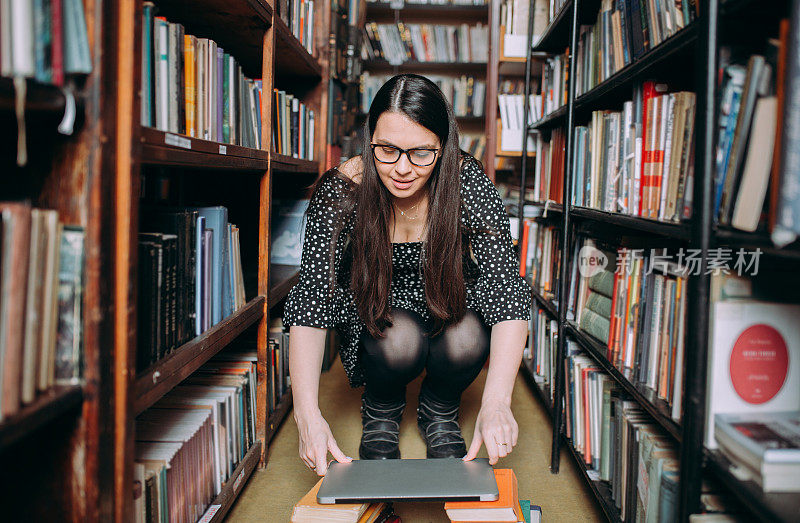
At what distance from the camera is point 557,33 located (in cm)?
195

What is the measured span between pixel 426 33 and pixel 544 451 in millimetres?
2814

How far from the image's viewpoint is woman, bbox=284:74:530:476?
3.94ft

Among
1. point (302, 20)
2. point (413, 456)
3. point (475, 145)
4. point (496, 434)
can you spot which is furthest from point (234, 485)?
point (475, 145)

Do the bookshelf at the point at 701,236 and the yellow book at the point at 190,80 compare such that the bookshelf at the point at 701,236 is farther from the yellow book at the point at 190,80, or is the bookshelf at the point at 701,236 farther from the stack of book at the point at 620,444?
the yellow book at the point at 190,80

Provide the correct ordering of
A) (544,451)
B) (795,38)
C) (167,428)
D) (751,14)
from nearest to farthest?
(795,38)
(751,14)
(167,428)
(544,451)

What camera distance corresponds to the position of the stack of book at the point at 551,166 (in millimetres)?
1900

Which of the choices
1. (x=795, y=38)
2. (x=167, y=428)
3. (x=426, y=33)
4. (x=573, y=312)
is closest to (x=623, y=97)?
(x=573, y=312)

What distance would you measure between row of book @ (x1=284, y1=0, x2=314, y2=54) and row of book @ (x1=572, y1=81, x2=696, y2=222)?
105 centimetres

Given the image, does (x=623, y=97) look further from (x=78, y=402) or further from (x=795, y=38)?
(x=78, y=402)

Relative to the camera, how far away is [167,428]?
1135 mm

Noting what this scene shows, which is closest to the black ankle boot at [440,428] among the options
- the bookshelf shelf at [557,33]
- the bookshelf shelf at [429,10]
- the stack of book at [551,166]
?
the stack of book at [551,166]

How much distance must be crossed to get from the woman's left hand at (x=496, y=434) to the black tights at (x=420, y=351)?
381 mm

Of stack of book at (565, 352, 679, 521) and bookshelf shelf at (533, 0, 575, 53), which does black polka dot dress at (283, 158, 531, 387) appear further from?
bookshelf shelf at (533, 0, 575, 53)

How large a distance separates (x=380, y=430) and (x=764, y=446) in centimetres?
101
